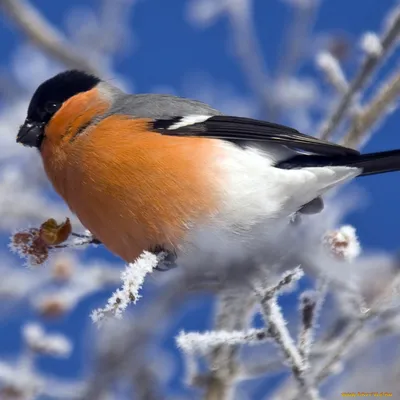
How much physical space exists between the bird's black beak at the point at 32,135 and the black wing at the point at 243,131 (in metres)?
0.44

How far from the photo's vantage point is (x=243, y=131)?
93.4 inches

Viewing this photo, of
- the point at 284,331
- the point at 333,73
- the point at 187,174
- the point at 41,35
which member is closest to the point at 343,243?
the point at 284,331

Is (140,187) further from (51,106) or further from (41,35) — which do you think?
(41,35)

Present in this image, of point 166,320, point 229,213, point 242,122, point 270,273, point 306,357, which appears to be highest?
point 242,122

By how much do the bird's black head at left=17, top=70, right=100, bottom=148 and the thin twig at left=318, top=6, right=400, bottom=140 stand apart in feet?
3.08

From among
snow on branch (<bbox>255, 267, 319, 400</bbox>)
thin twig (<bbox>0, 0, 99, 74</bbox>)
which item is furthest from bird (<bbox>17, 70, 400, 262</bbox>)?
thin twig (<bbox>0, 0, 99, 74</bbox>)

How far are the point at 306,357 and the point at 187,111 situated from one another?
4.05ft

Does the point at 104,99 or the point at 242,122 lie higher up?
the point at 104,99

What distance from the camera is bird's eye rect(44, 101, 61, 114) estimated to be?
2.61 m

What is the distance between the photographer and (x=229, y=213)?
224 cm

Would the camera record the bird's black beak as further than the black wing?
Yes

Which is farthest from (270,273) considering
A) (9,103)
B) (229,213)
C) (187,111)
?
(9,103)

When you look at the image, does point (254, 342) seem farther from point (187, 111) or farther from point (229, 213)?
point (187, 111)

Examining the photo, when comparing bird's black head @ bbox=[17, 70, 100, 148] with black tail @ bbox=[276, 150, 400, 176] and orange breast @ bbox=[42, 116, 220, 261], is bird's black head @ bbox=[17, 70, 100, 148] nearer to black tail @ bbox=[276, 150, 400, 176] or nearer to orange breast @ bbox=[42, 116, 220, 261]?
orange breast @ bbox=[42, 116, 220, 261]
